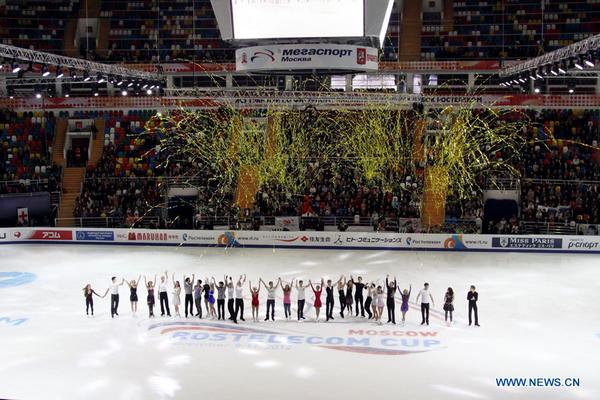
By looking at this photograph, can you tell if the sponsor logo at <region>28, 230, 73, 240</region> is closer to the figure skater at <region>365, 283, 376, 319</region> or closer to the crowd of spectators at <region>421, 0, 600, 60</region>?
the figure skater at <region>365, 283, 376, 319</region>

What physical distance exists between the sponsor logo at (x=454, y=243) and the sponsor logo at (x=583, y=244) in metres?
4.50

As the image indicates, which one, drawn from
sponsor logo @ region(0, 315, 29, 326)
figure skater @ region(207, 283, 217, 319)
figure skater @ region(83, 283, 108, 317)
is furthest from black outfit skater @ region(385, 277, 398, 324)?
sponsor logo @ region(0, 315, 29, 326)

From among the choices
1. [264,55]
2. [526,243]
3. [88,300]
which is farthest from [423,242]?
[88,300]

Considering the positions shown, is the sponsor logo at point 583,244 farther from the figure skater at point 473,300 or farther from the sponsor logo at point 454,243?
the figure skater at point 473,300

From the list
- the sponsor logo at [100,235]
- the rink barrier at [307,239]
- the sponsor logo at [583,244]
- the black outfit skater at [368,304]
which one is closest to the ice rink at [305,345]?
the black outfit skater at [368,304]

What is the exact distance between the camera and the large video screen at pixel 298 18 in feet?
51.1

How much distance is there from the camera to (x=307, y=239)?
95.6 feet

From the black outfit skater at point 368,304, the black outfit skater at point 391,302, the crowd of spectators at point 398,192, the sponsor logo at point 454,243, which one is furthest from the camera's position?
the crowd of spectators at point 398,192

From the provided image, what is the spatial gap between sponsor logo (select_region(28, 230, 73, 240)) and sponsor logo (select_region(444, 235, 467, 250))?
56.6ft

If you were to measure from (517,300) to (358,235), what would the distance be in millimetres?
9536

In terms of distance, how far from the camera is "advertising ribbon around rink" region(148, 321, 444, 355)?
16.0 meters

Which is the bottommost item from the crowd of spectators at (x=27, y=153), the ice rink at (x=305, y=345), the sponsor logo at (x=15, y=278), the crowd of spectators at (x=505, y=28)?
the ice rink at (x=305, y=345)

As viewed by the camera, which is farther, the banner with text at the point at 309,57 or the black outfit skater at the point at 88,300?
the black outfit skater at the point at 88,300

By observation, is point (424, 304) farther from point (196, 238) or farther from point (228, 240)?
point (196, 238)
